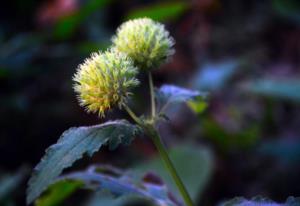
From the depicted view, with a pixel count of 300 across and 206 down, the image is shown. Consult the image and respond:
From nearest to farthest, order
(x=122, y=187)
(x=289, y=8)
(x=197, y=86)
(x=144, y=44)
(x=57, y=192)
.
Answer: (x=144, y=44) → (x=122, y=187) → (x=57, y=192) → (x=197, y=86) → (x=289, y=8)

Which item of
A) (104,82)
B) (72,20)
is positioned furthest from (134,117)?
(72,20)

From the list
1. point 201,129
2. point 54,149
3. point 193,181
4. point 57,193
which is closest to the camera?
point 54,149

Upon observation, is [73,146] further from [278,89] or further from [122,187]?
[278,89]

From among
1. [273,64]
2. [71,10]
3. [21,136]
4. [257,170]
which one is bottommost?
[257,170]

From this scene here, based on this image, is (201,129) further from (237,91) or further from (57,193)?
(57,193)

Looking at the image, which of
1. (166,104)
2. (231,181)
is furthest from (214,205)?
(166,104)

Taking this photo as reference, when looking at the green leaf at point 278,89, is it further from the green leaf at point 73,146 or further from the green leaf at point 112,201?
the green leaf at point 73,146

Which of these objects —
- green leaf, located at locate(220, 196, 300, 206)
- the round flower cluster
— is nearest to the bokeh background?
the round flower cluster
